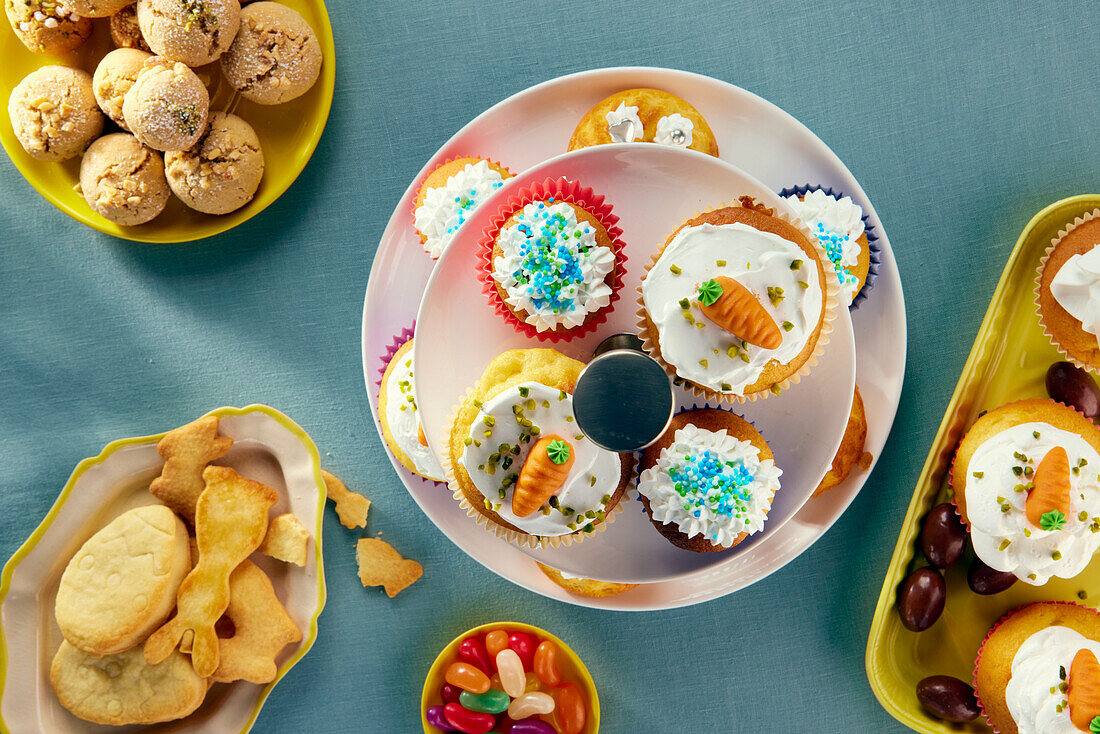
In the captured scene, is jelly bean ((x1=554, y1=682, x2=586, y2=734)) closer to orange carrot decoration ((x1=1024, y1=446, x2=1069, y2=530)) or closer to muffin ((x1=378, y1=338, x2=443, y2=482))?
muffin ((x1=378, y1=338, x2=443, y2=482))

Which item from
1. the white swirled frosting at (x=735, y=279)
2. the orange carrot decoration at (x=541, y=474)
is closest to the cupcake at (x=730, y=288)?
the white swirled frosting at (x=735, y=279)

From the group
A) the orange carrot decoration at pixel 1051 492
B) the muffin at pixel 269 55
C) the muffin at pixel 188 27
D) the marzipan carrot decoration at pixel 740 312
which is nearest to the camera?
the marzipan carrot decoration at pixel 740 312

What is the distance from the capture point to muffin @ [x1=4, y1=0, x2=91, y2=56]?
1.91m

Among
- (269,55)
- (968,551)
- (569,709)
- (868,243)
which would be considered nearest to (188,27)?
(269,55)

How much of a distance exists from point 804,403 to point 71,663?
192 cm

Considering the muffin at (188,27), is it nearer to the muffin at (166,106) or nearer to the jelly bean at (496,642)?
the muffin at (166,106)

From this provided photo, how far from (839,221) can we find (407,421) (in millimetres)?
1110

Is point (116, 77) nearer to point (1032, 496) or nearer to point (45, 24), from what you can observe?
point (45, 24)

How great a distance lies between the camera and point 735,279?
1.31 m

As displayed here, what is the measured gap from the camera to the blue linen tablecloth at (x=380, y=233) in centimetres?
215

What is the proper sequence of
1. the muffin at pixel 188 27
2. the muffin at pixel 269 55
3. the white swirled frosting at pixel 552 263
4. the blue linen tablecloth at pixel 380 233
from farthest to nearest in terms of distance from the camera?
the blue linen tablecloth at pixel 380 233 → the muffin at pixel 269 55 → the muffin at pixel 188 27 → the white swirled frosting at pixel 552 263

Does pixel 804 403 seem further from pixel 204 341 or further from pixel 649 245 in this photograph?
pixel 204 341

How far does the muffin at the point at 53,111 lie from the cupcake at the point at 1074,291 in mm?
2500

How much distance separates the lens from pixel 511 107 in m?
1.87
